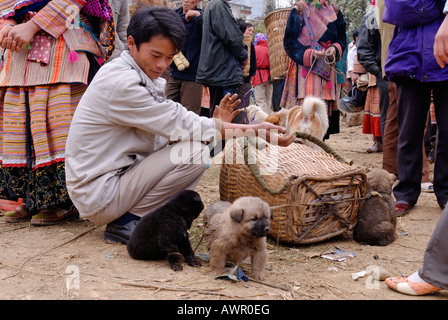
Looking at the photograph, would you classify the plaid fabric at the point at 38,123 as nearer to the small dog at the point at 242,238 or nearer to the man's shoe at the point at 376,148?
the small dog at the point at 242,238

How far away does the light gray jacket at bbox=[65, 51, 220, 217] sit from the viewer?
117 inches

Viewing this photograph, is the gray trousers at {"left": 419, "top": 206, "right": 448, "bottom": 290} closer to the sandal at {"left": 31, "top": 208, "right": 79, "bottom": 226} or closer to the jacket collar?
the jacket collar

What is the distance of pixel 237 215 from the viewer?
2584mm

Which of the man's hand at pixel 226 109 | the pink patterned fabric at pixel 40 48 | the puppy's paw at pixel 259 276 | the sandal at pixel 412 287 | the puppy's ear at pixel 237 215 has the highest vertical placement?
the pink patterned fabric at pixel 40 48

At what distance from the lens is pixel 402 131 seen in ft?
13.9

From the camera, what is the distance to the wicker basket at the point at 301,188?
3.23 m

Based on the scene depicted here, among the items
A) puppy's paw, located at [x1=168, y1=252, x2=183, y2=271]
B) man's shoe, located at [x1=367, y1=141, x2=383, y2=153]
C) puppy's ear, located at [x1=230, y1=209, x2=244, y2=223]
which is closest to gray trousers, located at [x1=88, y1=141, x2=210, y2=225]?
puppy's paw, located at [x1=168, y1=252, x2=183, y2=271]

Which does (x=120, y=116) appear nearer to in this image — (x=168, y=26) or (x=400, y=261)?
(x=168, y=26)

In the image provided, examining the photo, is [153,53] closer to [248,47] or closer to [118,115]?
[118,115]

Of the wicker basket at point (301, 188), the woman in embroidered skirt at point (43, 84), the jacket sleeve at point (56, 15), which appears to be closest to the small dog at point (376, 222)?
the wicker basket at point (301, 188)

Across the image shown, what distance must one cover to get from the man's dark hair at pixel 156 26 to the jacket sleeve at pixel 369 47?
4018mm

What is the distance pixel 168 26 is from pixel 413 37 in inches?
92.0

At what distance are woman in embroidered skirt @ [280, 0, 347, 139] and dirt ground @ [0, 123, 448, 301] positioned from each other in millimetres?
3042

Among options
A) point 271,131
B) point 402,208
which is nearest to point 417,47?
point 402,208
